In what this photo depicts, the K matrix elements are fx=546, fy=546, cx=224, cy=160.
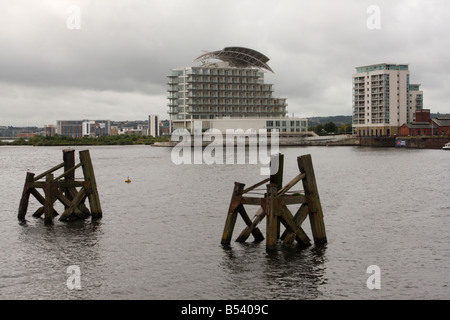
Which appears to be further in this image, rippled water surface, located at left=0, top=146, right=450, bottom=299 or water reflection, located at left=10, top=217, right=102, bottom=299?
water reflection, located at left=10, top=217, right=102, bottom=299

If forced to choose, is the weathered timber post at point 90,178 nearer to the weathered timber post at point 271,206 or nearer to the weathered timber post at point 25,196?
the weathered timber post at point 25,196

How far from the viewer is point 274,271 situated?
81.2ft

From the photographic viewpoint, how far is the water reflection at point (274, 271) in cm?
2228

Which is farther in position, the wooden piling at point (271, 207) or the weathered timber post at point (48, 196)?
the weathered timber post at point (48, 196)

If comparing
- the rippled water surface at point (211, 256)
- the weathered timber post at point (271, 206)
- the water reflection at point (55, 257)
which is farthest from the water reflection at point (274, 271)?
the water reflection at point (55, 257)

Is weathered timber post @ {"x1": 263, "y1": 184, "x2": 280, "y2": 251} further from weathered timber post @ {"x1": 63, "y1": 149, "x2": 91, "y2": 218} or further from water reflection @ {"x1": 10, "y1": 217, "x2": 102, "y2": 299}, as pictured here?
weathered timber post @ {"x1": 63, "y1": 149, "x2": 91, "y2": 218}

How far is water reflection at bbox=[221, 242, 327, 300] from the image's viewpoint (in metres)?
22.3

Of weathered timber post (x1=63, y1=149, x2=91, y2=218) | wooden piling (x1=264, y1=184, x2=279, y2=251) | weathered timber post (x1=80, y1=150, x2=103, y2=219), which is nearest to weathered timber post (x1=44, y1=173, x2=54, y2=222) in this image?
weathered timber post (x1=63, y1=149, x2=91, y2=218)

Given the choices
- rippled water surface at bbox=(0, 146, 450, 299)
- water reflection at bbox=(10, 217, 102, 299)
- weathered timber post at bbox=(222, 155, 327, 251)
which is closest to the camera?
rippled water surface at bbox=(0, 146, 450, 299)

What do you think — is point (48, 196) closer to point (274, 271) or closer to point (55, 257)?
point (55, 257)

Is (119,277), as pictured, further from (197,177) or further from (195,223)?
(197,177)

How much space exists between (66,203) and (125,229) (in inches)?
183
